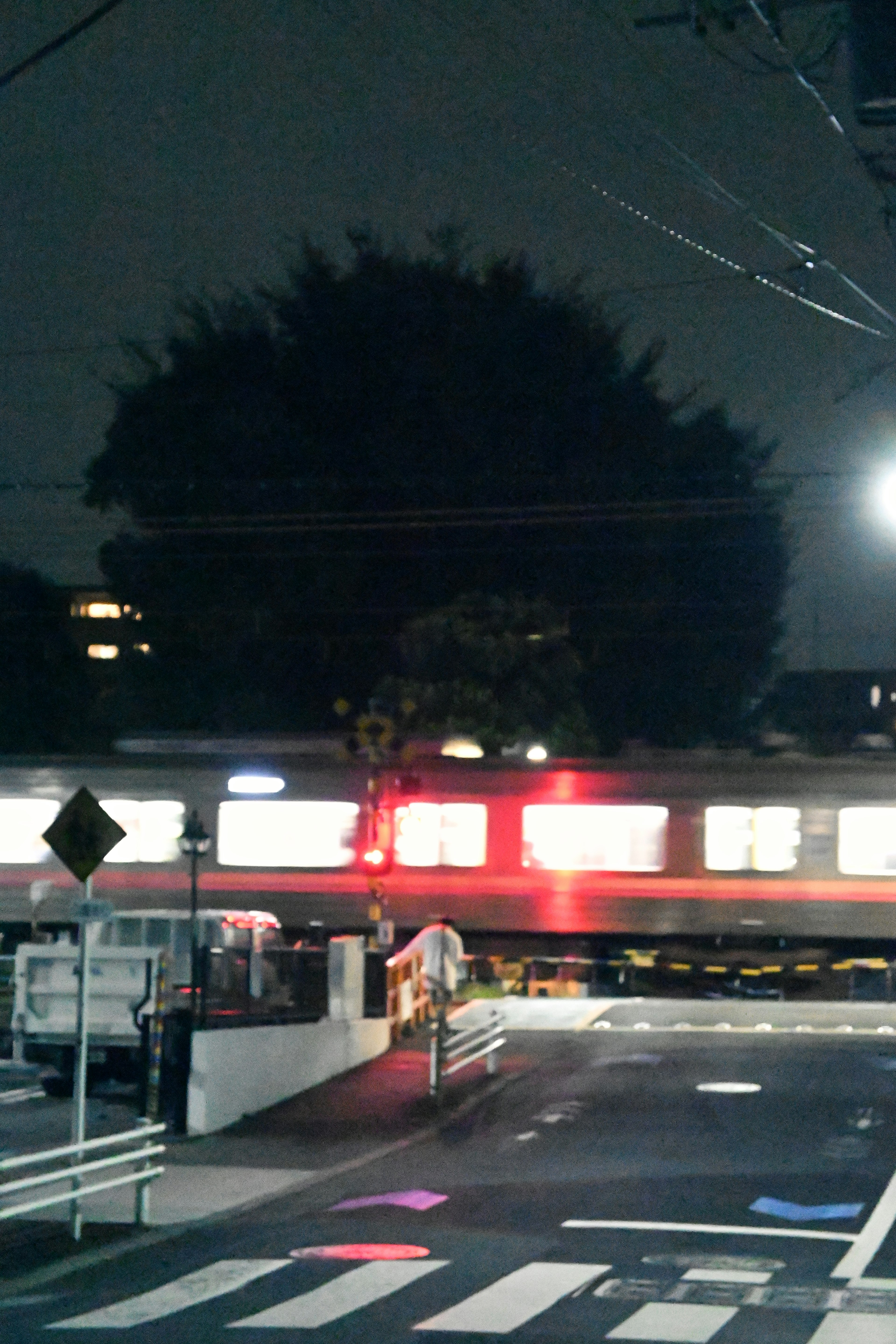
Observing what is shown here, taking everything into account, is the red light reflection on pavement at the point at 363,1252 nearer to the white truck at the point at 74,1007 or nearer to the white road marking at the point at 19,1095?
the white truck at the point at 74,1007

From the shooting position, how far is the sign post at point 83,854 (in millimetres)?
11445

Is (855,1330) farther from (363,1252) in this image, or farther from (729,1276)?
(363,1252)

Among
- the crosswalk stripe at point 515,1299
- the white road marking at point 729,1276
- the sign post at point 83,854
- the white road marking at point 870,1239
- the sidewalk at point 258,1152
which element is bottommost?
the sidewalk at point 258,1152

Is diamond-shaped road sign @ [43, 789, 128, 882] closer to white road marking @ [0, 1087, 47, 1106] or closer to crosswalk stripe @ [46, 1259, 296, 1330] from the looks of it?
crosswalk stripe @ [46, 1259, 296, 1330]

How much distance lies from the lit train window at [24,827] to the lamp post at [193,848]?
264 cm

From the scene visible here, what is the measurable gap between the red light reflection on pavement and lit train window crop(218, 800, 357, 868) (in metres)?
17.7

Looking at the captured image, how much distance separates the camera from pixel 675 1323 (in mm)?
8555

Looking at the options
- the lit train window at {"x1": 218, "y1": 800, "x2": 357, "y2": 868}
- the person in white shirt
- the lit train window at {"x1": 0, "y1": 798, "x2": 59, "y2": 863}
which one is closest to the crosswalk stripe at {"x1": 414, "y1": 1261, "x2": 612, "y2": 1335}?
the person in white shirt

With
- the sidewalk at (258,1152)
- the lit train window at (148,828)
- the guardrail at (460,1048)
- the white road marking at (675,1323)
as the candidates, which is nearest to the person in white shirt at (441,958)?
the guardrail at (460,1048)

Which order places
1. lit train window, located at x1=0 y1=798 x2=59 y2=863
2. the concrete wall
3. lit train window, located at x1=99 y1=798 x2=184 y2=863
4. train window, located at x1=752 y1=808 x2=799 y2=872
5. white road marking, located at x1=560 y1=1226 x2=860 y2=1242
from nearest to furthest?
white road marking, located at x1=560 y1=1226 x2=860 y2=1242
the concrete wall
train window, located at x1=752 y1=808 x2=799 y2=872
lit train window, located at x1=99 y1=798 x2=184 y2=863
lit train window, located at x1=0 y1=798 x2=59 y2=863

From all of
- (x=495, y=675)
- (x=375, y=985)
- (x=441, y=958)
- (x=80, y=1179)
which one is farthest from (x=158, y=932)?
(x=495, y=675)

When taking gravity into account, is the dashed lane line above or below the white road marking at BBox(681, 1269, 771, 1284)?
below

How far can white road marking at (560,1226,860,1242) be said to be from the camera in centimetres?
1106

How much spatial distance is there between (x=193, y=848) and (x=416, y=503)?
22.8m
